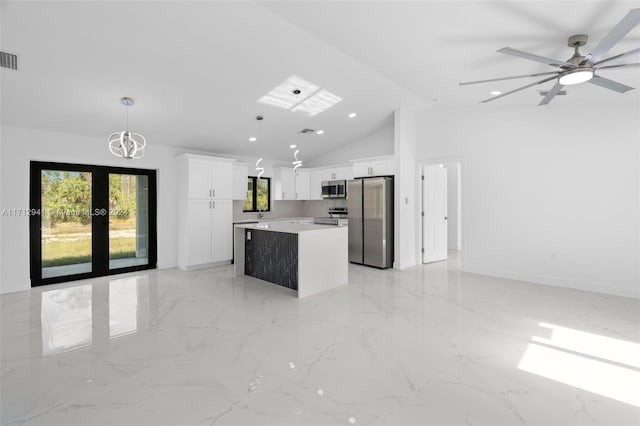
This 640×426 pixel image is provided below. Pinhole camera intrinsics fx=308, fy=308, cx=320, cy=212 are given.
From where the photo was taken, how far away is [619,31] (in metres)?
2.01

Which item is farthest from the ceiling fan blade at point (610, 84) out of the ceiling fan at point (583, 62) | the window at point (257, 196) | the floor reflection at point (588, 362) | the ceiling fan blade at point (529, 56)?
the window at point (257, 196)

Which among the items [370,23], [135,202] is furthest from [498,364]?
[135,202]

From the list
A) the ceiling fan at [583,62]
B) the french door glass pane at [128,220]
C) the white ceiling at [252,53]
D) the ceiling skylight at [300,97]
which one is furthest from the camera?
the french door glass pane at [128,220]

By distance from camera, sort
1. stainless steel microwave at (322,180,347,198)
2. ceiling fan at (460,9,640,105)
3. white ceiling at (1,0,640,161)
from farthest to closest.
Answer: stainless steel microwave at (322,180,347,198), white ceiling at (1,0,640,161), ceiling fan at (460,9,640,105)

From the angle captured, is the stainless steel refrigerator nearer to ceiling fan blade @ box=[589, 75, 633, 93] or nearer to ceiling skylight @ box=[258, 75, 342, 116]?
ceiling skylight @ box=[258, 75, 342, 116]

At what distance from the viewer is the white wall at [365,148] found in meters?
6.77

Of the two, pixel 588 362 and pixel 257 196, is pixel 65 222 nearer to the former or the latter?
pixel 257 196

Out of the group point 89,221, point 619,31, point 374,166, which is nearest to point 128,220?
point 89,221

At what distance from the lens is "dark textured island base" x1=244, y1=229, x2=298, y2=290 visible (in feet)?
14.2

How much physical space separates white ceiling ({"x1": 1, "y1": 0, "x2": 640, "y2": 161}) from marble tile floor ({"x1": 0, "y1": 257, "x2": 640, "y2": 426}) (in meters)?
2.63

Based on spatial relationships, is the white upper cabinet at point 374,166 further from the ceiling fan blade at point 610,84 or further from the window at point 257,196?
the ceiling fan blade at point 610,84

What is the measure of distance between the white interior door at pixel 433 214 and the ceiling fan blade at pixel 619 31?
4.04 meters

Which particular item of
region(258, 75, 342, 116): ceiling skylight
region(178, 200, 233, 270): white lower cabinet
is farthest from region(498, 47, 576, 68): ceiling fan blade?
region(178, 200, 233, 270): white lower cabinet

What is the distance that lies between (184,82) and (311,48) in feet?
5.52
